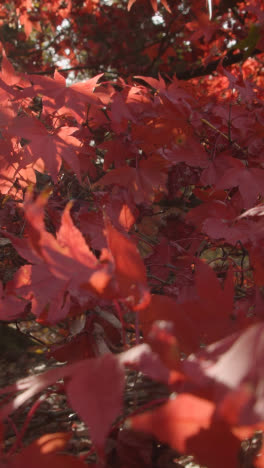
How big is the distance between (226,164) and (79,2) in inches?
112

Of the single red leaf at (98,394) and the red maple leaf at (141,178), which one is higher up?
the single red leaf at (98,394)

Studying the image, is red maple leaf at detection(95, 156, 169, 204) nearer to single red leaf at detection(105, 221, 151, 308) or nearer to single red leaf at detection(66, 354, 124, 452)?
single red leaf at detection(105, 221, 151, 308)

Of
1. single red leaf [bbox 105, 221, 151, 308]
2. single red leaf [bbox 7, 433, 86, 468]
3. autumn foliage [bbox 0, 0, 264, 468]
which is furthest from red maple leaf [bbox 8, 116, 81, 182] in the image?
single red leaf [bbox 7, 433, 86, 468]

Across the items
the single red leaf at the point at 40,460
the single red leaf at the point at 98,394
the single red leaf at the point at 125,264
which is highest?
the single red leaf at the point at 125,264

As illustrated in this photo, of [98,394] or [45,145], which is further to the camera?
[45,145]

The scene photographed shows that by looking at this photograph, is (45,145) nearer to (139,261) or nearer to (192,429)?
(139,261)

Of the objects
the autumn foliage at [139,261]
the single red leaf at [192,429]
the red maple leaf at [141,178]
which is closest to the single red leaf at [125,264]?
the autumn foliage at [139,261]

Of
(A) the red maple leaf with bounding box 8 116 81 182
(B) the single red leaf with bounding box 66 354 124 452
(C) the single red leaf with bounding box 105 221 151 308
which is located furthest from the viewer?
(A) the red maple leaf with bounding box 8 116 81 182

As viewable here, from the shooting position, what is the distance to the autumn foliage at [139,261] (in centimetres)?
28

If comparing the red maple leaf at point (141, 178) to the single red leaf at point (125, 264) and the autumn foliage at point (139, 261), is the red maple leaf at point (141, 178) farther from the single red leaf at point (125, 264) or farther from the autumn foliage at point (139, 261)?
the single red leaf at point (125, 264)

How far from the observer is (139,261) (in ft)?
1.23

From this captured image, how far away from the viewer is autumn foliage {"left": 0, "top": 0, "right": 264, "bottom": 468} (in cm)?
28

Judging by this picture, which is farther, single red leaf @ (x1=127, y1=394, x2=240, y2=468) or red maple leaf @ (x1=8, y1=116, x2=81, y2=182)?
red maple leaf @ (x1=8, y1=116, x2=81, y2=182)

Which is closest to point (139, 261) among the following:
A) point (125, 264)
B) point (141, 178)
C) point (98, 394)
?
point (125, 264)
